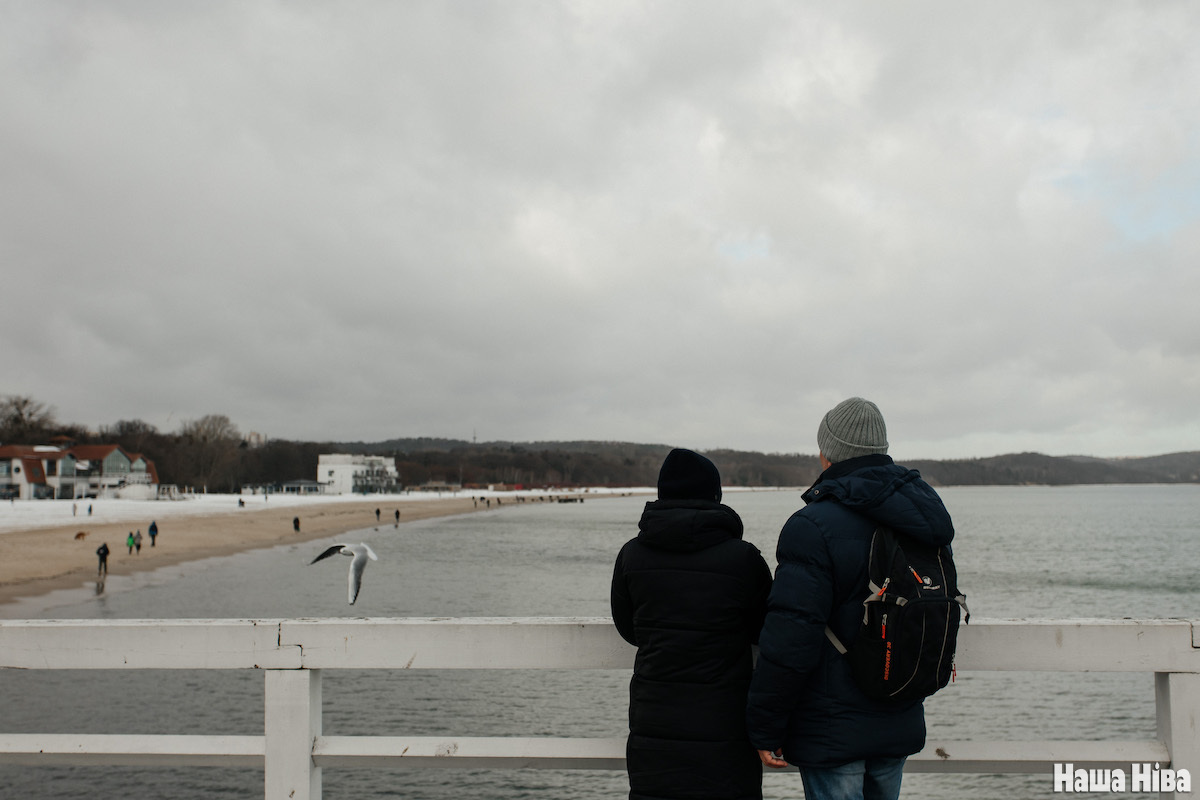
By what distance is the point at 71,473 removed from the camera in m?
91.6

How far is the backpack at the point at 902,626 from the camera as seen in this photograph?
235 cm

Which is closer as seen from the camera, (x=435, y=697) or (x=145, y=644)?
(x=145, y=644)

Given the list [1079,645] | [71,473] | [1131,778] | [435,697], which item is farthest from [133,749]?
[71,473]

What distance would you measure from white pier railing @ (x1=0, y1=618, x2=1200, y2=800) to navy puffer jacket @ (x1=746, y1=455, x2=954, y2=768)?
0.35m

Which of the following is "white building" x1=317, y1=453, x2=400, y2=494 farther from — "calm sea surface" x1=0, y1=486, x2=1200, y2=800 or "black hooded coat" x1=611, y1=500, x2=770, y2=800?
"black hooded coat" x1=611, y1=500, x2=770, y2=800

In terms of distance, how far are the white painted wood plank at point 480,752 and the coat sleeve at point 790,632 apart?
0.53 meters

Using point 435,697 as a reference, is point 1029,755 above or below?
above

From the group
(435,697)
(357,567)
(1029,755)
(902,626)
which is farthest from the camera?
(435,697)

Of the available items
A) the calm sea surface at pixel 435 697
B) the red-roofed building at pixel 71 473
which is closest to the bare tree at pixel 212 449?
the red-roofed building at pixel 71 473

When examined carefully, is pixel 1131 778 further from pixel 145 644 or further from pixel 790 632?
pixel 145 644

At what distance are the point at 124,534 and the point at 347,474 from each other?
101818 millimetres

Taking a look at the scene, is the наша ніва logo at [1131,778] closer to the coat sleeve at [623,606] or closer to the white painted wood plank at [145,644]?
the coat sleeve at [623,606]

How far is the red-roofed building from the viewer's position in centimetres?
8431

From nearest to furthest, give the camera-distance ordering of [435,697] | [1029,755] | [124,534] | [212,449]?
[1029,755], [435,697], [124,534], [212,449]
